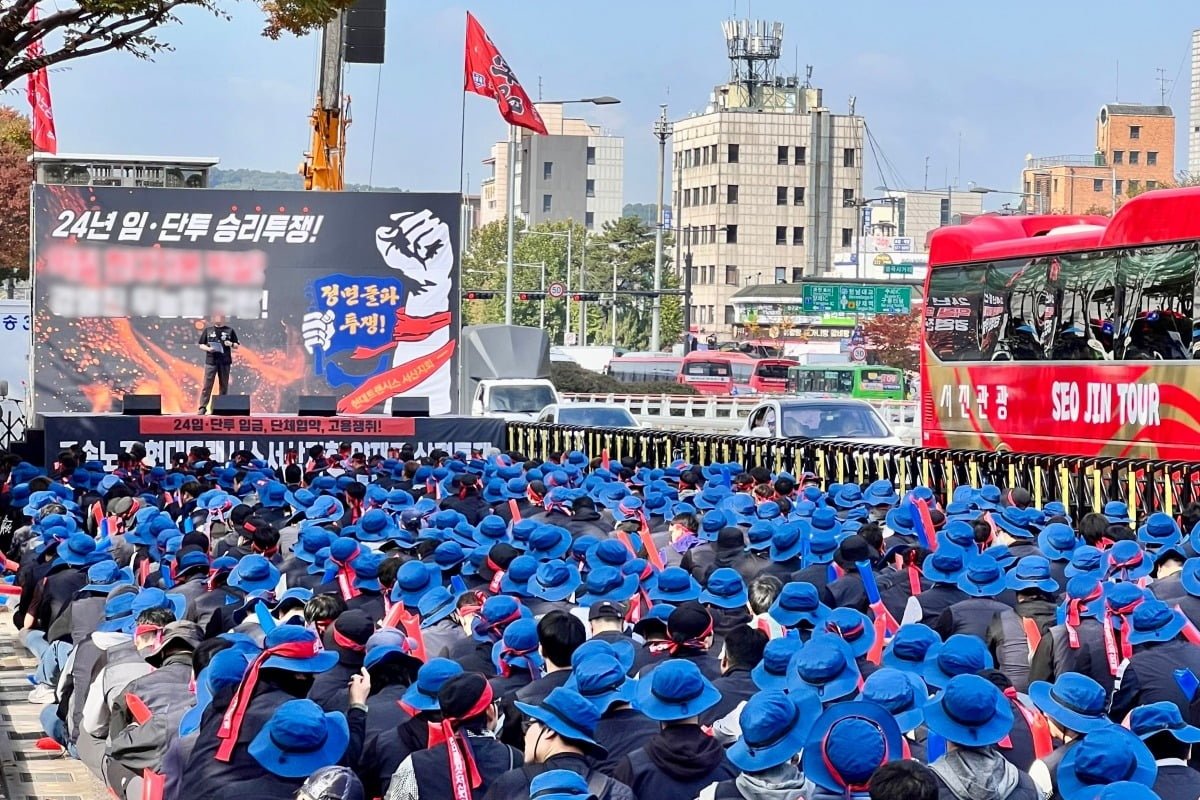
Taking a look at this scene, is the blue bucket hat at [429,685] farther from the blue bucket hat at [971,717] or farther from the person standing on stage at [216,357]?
the person standing on stage at [216,357]

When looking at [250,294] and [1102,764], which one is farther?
[250,294]

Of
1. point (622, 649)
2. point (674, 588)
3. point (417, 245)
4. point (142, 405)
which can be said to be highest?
point (417, 245)

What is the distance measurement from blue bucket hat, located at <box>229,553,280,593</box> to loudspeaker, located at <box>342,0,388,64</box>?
89.0ft

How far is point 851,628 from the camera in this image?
331 inches

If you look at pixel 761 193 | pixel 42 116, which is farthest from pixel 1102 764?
pixel 761 193

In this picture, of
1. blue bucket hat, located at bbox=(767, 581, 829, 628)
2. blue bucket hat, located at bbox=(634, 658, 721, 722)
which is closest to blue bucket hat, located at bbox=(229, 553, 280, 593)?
blue bucket hat, located at bbox=(767, 581, 829, 628)

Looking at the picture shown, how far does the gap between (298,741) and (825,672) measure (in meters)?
1.80

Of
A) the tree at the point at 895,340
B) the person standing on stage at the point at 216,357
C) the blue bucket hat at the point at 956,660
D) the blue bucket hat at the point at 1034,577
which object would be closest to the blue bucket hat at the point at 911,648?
the blue bucket hat at the point at 956,660

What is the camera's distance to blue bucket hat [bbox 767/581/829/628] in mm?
8656

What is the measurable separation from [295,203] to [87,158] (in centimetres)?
436

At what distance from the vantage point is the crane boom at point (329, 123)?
126 feet

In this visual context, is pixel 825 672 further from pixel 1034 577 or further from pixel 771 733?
pixel 1034 577

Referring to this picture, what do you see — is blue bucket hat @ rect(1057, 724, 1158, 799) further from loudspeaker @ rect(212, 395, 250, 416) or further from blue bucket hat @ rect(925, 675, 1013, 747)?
→ loudspeaker @ rect(212, 395, 250, 416)

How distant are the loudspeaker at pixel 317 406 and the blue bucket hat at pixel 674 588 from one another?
20.6 meters
